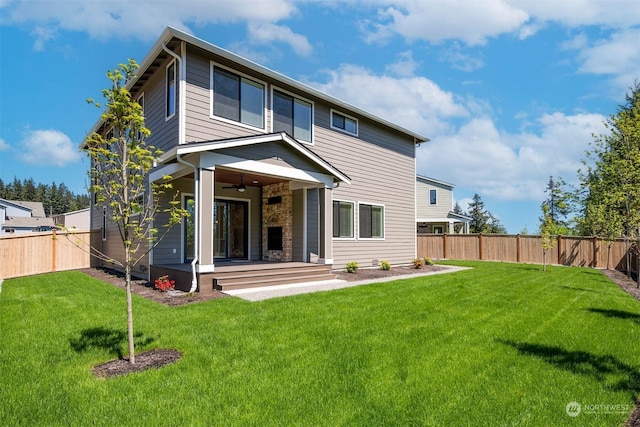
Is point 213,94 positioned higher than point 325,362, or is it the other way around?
point 213,94

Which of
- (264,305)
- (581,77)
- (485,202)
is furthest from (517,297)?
(485,202)

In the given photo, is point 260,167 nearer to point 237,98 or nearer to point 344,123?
point 237,98

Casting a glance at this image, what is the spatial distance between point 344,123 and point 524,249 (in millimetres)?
11659

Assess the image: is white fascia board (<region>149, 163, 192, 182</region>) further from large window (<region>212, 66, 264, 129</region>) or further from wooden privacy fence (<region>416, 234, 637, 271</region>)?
wooden privacy fence (<region>416, 234, 637, 271</region>)

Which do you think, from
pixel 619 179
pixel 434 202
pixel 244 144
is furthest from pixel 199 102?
pixel 434 202

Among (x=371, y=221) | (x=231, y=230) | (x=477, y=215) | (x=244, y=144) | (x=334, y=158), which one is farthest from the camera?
(x=477, y=215)

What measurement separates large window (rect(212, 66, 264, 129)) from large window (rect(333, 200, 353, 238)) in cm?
382

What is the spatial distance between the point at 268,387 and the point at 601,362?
3718 mm

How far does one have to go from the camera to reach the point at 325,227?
10.2m

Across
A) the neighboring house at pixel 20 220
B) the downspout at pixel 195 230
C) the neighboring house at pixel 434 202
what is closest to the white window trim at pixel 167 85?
the downspout at pixel 195 230

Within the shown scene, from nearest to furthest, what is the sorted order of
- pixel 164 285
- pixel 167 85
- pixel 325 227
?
pixel 164 285, pixel 167 85, pixel 325 227

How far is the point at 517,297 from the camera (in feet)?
25.5

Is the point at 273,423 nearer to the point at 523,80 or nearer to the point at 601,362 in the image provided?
the point at 601,362

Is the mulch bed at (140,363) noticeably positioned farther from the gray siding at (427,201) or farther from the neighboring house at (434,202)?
the gray siding at (427,201)
